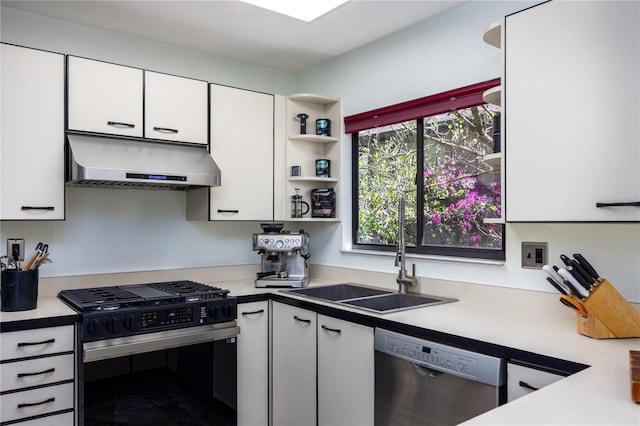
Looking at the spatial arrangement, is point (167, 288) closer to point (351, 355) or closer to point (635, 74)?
point (351, 355)

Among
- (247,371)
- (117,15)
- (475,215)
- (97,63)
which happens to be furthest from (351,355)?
(117,15)

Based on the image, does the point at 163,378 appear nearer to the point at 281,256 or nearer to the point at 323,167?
the point at 281,256

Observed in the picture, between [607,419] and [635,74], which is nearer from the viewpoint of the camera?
[607,419]

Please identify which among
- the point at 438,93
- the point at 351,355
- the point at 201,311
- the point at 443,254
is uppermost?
the point at 438,93

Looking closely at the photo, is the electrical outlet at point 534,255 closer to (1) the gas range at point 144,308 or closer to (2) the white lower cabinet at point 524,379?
(2) the white lower cabinet at point 524,379

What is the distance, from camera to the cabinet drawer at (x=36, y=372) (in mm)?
2027

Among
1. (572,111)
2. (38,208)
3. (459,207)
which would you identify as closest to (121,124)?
(38,208)

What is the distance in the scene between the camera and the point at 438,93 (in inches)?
104

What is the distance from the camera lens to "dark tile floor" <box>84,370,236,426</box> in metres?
2.16

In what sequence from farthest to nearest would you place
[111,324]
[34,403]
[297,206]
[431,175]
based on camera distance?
[297,206]
[431,175]
[111,324]
[34,403]

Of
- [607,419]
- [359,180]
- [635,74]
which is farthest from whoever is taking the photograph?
[359,180]

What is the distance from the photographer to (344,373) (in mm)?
2295

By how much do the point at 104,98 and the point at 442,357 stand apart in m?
2.14

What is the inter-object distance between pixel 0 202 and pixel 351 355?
1.83 metres
